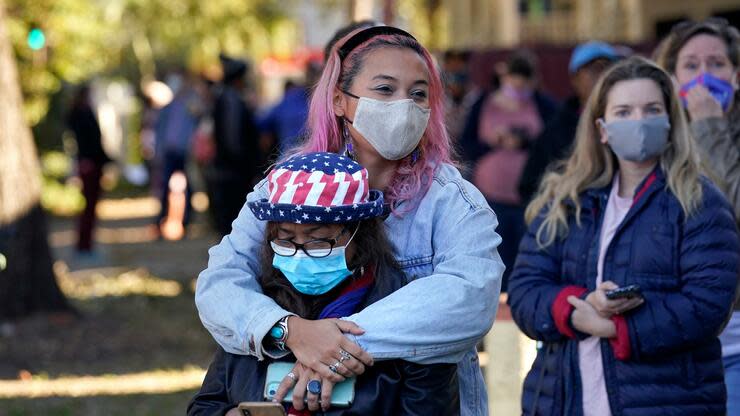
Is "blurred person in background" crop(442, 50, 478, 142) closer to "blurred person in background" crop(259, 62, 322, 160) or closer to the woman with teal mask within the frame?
"blurred person in background" crop(259, 62, 322, 160)

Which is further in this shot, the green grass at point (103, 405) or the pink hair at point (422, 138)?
the green grass at point (103, 405)

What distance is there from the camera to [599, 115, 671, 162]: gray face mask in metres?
4.43

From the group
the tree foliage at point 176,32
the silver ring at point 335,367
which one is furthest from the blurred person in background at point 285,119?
the tree foliage at point 176,32

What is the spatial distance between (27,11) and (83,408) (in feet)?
42.4

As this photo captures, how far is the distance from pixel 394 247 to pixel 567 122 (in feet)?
15.3

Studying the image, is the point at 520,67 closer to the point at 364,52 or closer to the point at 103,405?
Answer: the point at 103,405

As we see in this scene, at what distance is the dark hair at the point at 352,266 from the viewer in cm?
323

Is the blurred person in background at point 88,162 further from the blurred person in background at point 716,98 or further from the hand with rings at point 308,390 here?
the hand with rings at point 308,390

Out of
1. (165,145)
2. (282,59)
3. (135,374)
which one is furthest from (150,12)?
(135,374)

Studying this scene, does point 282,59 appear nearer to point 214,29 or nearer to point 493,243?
point 214,29

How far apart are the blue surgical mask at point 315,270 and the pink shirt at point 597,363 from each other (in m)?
1.40

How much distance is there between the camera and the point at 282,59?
45.1 m

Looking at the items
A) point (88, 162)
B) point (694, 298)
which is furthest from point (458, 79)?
point (694, 298)

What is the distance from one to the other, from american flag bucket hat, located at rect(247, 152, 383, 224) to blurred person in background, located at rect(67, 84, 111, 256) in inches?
544
